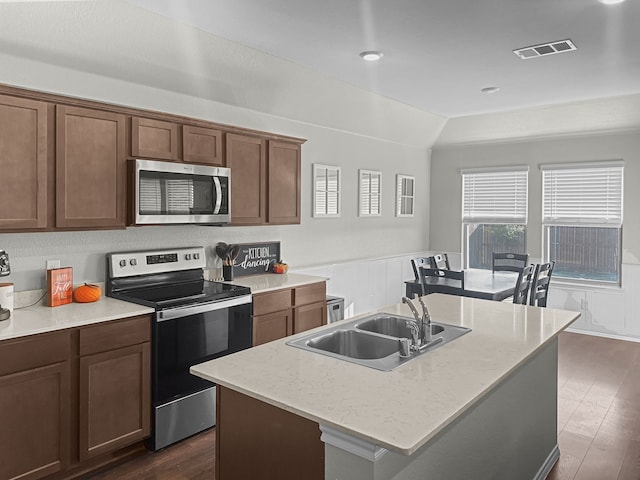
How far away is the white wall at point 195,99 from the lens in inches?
114

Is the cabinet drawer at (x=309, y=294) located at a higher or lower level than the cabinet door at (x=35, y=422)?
higher

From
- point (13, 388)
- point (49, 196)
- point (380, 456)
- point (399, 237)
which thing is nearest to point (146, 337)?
point (13, 388)

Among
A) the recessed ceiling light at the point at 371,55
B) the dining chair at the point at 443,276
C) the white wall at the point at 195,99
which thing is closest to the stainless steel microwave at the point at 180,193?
the white wall at the point at 195,99

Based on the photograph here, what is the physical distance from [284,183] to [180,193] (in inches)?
45.2

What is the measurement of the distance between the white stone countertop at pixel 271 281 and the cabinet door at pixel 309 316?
0.22m

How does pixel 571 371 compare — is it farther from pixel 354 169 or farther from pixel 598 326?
pixel 354 169


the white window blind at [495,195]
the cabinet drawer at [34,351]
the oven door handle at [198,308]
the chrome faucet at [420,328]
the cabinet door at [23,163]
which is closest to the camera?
the chrome faucet at [420,328]

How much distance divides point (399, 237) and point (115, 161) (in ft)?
14.1

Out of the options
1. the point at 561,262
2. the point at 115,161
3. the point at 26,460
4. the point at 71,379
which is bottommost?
the point at 26,460

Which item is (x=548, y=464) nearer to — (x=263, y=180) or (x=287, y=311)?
(x=287, y=311)

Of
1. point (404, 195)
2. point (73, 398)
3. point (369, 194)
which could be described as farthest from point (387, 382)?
point (404, 195)

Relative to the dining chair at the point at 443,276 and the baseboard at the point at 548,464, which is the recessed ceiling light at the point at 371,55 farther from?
the baseboard at the point at 548,464

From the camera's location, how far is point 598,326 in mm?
5895

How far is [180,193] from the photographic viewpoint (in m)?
3.49
